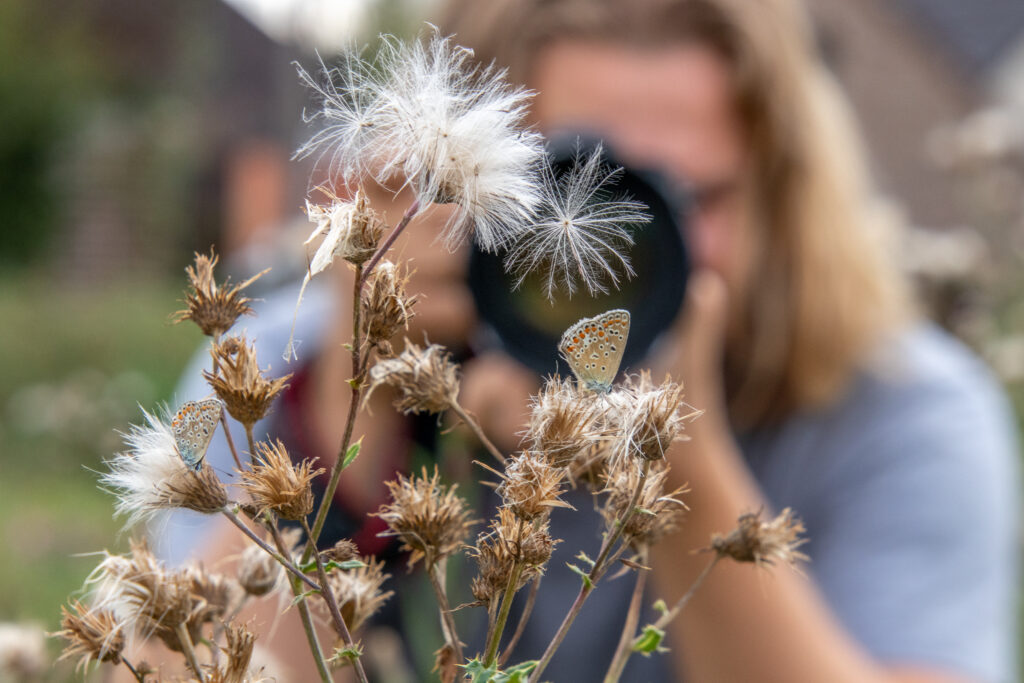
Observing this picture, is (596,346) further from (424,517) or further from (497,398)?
(497,398)

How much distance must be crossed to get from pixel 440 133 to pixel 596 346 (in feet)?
0.26

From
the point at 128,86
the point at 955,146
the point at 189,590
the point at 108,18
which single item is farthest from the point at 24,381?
the point at 108,18

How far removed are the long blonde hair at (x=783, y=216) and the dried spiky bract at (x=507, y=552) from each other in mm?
1133

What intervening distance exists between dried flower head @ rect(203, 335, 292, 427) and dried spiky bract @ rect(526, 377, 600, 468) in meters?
0.07

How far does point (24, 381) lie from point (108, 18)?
6.90 metres

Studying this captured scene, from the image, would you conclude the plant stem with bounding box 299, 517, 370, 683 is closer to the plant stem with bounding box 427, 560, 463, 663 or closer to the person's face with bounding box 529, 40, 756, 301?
the plant stem with bounding box 427, 560, 463, 663

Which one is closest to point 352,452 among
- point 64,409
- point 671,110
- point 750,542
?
point 750,542

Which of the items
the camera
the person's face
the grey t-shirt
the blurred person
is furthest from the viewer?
the grey t-shirt

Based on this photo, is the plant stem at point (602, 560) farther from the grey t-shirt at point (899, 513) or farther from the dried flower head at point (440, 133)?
the grey t-shirt at point (899, 513)

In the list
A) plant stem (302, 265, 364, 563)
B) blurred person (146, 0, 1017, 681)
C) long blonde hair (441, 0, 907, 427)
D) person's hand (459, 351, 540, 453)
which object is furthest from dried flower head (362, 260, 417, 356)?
long blonde hair (441, 0, 907, 427)

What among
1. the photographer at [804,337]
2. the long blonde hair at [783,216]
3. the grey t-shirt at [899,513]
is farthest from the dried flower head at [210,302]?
the long blonde hair at [783,216]

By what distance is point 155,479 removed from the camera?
26 cm

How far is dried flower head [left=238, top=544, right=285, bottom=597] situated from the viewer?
1.07ft

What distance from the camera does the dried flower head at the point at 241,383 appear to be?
26cm
